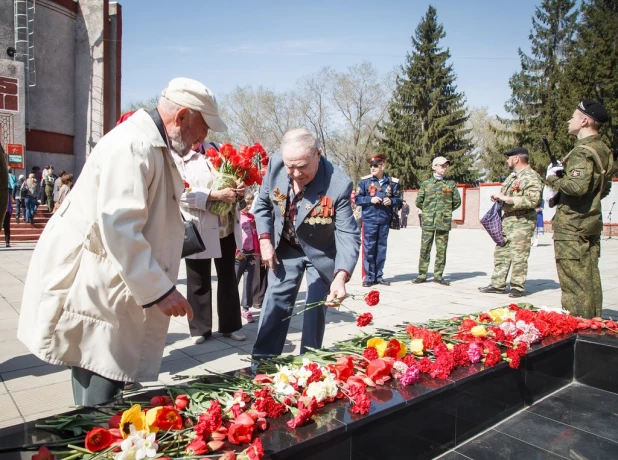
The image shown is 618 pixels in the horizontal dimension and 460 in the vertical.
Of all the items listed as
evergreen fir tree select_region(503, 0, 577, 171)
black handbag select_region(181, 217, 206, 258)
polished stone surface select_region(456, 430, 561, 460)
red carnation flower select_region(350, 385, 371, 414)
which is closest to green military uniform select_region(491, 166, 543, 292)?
polished stone surface select_region(456, 430, 561, 460)

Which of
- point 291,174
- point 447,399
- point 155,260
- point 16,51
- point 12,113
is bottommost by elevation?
point 447,399

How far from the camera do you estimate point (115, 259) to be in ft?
6.41

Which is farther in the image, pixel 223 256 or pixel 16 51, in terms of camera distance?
pixel 16 51

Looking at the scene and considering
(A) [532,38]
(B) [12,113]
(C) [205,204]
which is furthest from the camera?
(A) [532,38]

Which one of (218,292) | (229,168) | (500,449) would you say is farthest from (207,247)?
(500,449)

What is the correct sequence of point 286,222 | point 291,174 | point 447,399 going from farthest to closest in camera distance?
point 286,222
point 291,174
point 447,399

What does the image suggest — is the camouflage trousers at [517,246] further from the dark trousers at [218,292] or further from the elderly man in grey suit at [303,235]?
the elderly man in grey suit at [303,235]

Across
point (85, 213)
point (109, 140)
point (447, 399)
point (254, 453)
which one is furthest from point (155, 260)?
point (447, 399)

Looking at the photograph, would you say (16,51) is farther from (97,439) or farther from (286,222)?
(97,439)

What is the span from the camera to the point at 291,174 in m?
3.08

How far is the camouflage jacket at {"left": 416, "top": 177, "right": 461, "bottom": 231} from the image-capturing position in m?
8.12

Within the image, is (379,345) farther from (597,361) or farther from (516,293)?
(516,293)

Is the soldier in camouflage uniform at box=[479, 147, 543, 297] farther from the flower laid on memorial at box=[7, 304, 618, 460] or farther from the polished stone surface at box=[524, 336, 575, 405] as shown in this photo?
the flower laid on memorial at box=[7, 304, 618, 460]

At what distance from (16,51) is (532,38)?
3253 centimetres
